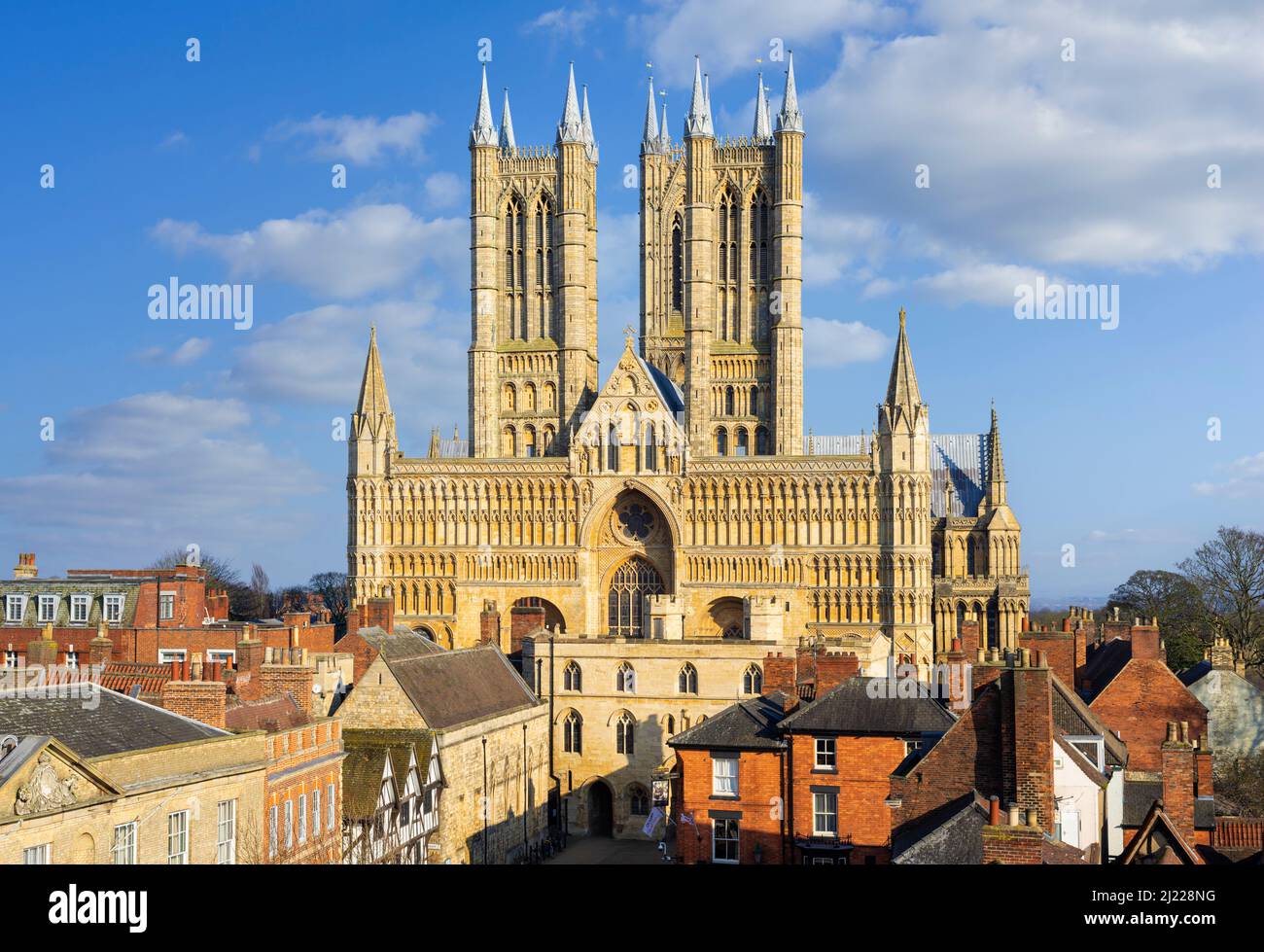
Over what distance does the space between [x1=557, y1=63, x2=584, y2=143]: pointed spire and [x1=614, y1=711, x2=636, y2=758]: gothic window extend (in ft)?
167

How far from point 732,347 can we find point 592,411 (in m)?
13.9

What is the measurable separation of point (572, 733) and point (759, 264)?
45854mm

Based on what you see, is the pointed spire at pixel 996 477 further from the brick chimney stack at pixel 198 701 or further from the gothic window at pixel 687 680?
the brick chimney stack at pixel 198 701

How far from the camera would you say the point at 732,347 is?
9169 centimetres

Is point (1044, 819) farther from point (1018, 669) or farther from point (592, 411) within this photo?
point (592, 411)

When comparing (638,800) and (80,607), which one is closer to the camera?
(80,607)

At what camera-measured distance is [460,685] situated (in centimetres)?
4691

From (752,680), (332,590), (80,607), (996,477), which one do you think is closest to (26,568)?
(80,607)

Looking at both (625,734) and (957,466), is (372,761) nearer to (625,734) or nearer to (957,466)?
(625,734)

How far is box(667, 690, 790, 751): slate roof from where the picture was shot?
114 ft

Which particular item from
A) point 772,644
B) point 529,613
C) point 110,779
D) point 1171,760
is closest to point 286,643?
point 529,613

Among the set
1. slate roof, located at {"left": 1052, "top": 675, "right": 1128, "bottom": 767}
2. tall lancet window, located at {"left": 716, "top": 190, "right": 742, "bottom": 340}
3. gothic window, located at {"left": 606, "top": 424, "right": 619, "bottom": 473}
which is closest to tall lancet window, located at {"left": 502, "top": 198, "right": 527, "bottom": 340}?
tall lancet window, located at {"left": 716, "top": 190, "right": 742, "bottom": 340}

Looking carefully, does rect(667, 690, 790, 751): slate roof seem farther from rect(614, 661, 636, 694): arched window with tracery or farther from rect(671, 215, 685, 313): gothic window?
rect(671, 215, 685, 313): gothic window
